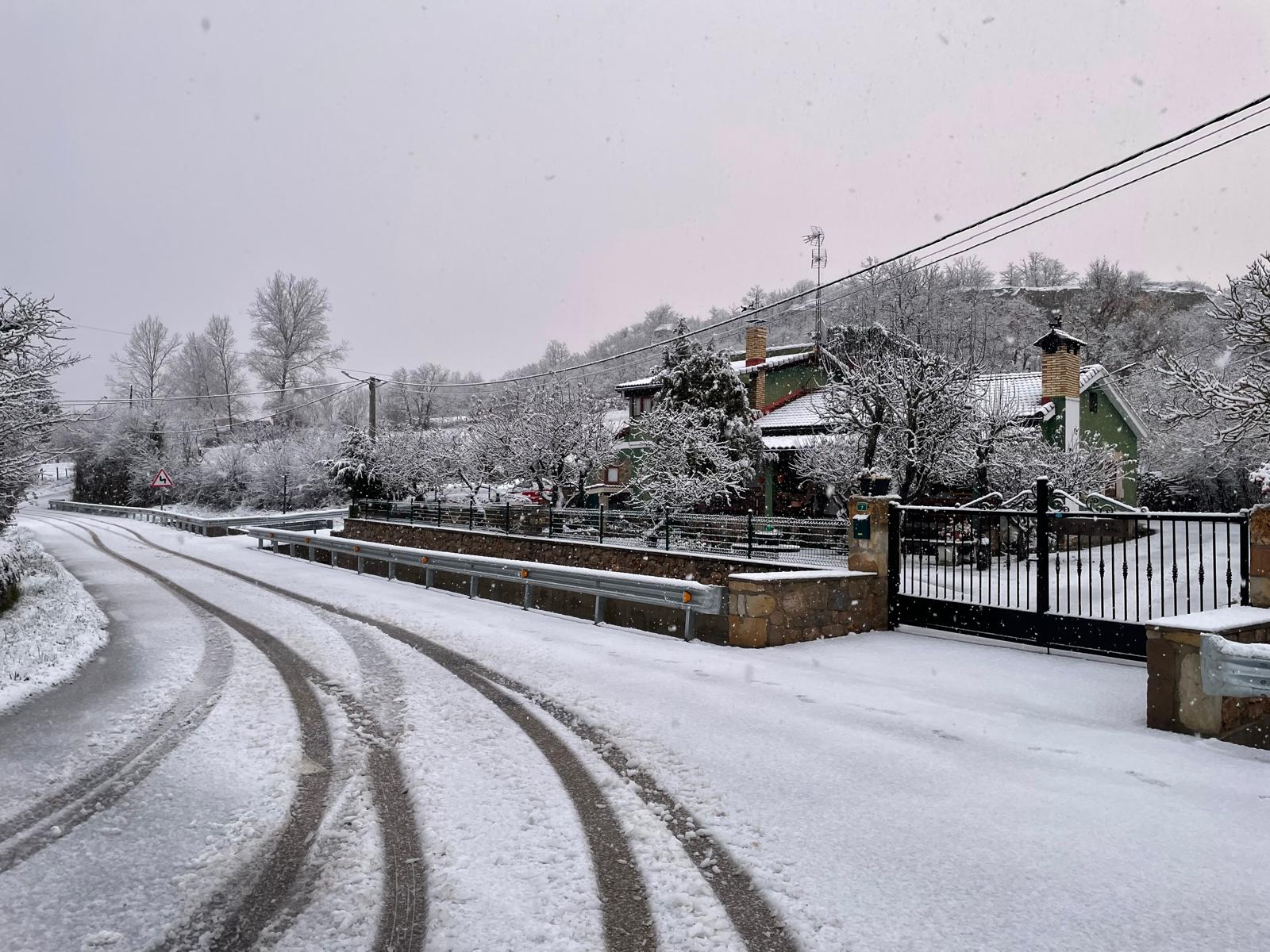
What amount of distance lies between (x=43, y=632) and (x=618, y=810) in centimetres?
863

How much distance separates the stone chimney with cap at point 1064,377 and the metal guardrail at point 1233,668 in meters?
24.8

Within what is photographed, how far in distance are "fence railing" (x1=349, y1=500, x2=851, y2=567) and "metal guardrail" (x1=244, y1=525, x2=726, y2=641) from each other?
259 centimetres

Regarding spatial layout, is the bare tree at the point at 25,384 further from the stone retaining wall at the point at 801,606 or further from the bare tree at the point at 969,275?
the bare tree at the point at 969,275

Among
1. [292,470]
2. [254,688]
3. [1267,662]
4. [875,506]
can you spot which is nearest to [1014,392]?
[875,506]

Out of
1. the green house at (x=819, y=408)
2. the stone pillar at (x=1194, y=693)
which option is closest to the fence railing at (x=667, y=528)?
the stone pillar at (x=1194, y=693)

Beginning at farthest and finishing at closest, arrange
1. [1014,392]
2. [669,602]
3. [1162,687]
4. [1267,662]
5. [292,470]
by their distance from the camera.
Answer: [292,470]
[1014,392]
[669,602]
[1162,687]
[1267,662]

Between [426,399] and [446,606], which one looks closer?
[446,606]

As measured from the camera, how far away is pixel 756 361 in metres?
36.8

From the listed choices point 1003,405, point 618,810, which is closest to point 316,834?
point 618,810

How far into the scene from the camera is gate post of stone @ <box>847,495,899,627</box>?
10.0m

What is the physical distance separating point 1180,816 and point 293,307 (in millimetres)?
68689

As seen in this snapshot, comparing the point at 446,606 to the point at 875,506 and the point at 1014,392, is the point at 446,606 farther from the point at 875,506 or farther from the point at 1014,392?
the point at 1014,392

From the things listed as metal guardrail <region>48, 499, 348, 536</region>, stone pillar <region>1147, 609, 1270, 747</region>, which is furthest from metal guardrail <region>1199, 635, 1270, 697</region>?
metal guardrail <region>48, 499, 348, 536</region>

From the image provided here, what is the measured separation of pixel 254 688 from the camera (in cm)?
684
